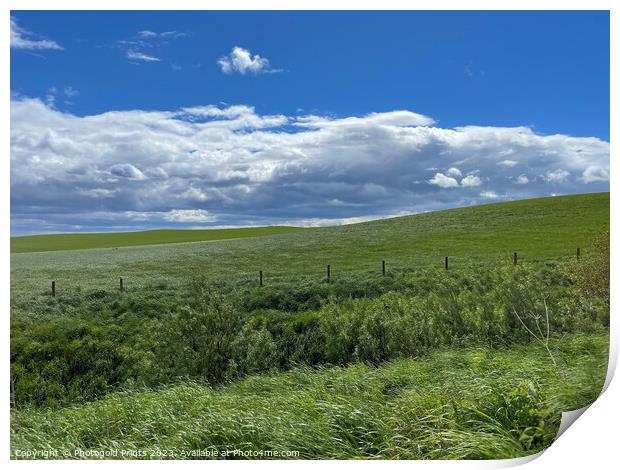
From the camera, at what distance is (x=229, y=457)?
4406mm

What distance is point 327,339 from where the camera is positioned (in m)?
7.39

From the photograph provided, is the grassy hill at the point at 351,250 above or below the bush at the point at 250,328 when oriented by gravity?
above

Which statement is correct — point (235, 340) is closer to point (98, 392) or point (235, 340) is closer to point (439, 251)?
point (98, 392)

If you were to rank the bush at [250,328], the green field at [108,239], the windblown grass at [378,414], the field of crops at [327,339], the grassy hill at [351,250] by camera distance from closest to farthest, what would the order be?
the windblown grass at [378,414] < the field of crops at [327,339] < the green field at [108,239] < the bush at [250,328] < the grassy hill at [351,250]

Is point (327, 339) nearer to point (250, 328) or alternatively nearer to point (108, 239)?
point (250, 328)

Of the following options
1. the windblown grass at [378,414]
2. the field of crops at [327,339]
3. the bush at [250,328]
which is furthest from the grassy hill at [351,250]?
the windblown grass at [378,414]

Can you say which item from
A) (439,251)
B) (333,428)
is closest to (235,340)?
(333,428)

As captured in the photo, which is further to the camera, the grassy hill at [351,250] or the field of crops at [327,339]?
the grassy hill at [351,250]

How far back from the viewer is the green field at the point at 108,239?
5.91 meters

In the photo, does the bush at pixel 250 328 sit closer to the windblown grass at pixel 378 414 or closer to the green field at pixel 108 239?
the windblown grass at pixel 378 414

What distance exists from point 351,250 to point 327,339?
9.51ft

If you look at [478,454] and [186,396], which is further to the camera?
[186,396]

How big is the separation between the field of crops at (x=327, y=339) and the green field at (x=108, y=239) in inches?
10.3

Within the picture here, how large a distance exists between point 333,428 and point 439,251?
5367 millimetres
